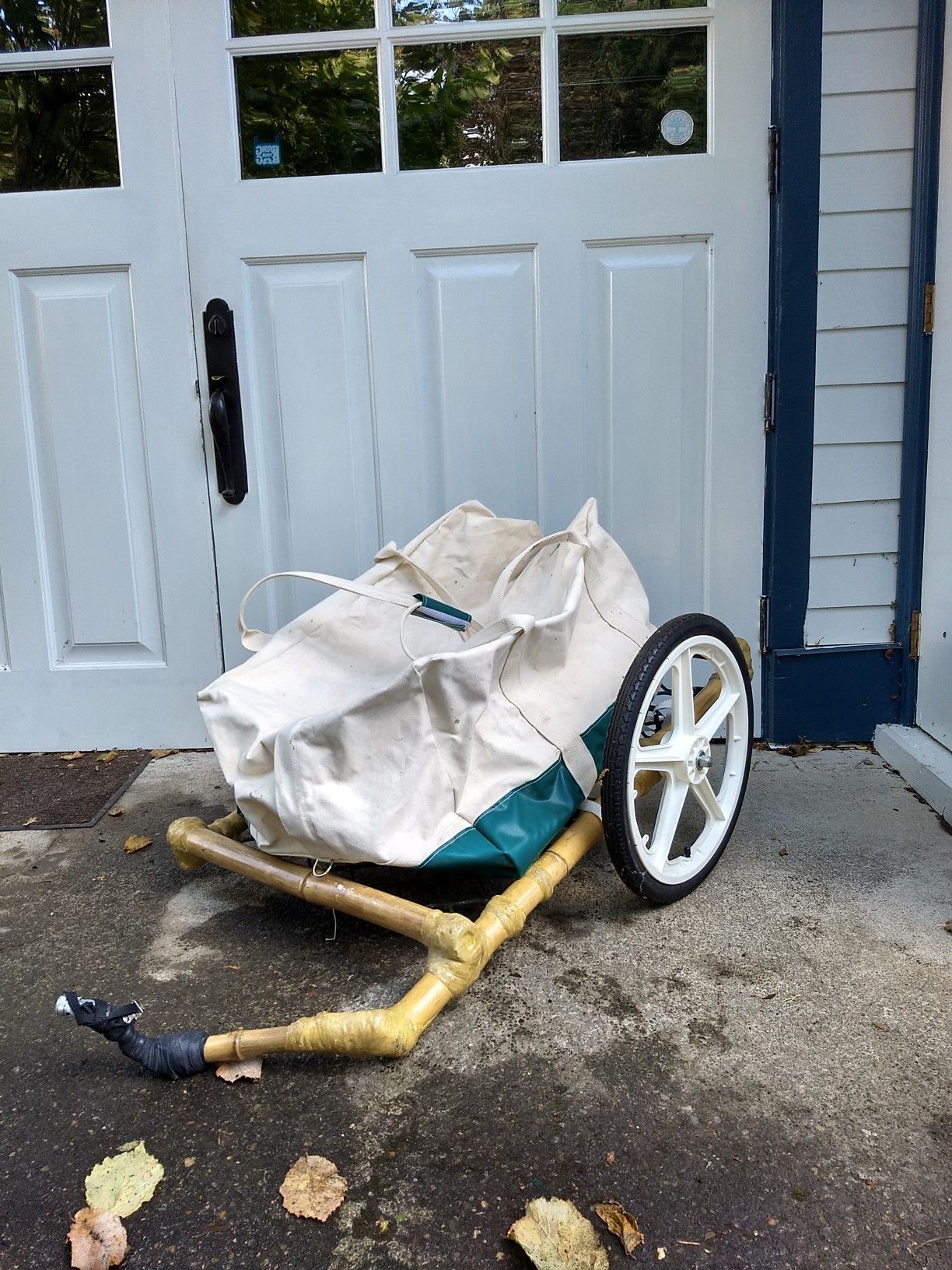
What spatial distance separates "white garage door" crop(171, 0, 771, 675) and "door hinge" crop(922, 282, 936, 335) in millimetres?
414

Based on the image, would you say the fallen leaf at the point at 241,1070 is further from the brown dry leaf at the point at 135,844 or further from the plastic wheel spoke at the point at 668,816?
the brown dry leaf at the point at 135,844

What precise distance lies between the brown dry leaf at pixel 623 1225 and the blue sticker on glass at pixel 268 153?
2.59m

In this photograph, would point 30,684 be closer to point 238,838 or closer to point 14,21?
point 238,838

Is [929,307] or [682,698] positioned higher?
[929,307]

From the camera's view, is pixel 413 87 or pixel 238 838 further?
pixel 413 87

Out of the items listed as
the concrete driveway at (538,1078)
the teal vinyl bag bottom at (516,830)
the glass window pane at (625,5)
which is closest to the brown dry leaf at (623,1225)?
the concrete driveway at (538,1078)

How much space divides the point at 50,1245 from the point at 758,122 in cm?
284

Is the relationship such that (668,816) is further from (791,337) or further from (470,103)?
(470,103)

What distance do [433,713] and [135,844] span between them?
3.49 feet

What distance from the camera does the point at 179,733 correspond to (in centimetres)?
293

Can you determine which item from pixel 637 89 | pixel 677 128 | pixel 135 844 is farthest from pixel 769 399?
pixel 135 844

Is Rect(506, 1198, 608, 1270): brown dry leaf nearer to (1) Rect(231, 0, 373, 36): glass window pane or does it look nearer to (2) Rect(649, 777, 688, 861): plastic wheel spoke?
(2) Rect(649, 777, 688, 861): plastic wheel spoke

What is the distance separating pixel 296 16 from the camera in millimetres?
2576

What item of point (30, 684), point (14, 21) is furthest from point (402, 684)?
point (14, 21)
